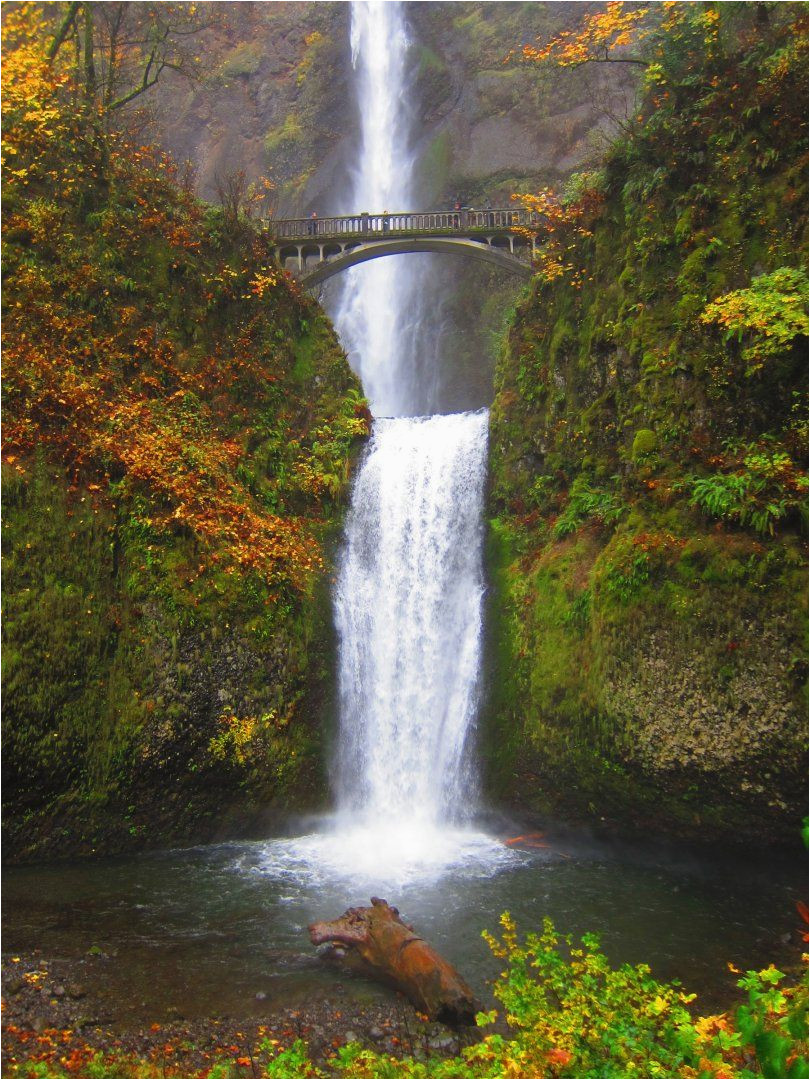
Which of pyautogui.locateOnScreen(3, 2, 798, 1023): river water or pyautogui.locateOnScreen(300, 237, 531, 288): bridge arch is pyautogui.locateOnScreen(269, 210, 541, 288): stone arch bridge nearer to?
pyautogui.locateOnScreen(300, 237, 531, 288): bridge arch

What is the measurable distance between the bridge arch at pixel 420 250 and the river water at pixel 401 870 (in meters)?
5.49

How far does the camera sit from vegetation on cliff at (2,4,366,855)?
→ 398 inches

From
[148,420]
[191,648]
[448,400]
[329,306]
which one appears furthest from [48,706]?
[329,306]

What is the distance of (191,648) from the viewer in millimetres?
10836

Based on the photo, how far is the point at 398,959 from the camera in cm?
705

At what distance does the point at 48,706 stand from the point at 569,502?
9.06 meters

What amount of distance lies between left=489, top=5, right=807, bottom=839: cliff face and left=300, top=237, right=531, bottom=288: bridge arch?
14.3 ft

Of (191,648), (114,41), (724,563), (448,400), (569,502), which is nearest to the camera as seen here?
(724,563)

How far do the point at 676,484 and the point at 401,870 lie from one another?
6.81m

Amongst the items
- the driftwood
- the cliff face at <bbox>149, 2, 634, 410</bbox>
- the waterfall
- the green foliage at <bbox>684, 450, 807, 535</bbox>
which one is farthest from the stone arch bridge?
the driftwood

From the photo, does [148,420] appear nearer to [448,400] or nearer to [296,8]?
[448,400]

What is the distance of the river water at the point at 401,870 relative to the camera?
748 cm

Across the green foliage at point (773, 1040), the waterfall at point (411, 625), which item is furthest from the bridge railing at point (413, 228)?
the green foliage at point (773, 1040)

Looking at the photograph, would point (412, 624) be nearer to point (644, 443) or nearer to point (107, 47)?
point (644, 443)
